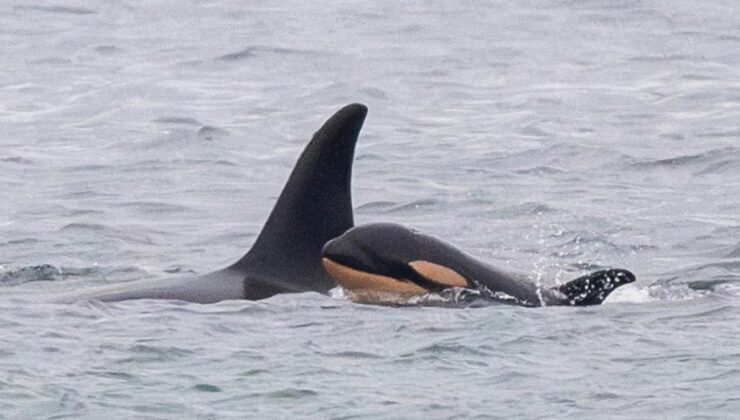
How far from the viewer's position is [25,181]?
21.4 m

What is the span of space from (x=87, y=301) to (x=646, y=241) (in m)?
5.40

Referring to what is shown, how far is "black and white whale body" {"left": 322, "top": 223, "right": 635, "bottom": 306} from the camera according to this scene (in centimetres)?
1425

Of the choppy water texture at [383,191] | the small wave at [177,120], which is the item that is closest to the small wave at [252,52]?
the choppy water texture at [383,191]

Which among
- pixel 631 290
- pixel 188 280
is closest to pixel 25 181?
pixel 188 280

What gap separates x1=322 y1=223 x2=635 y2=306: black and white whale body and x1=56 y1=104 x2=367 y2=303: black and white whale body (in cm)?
31

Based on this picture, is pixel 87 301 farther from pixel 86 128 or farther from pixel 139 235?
pixel 86 128

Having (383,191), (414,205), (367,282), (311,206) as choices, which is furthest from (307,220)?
(383,191)

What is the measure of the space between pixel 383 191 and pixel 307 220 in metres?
5.89

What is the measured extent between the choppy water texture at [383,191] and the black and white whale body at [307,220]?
565 mm

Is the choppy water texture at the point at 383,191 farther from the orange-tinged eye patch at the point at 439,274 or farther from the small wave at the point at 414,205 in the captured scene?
the orange-tinged eye patch at the point at 439,274

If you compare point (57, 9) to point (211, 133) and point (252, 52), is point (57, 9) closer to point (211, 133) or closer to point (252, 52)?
point (252, 52)

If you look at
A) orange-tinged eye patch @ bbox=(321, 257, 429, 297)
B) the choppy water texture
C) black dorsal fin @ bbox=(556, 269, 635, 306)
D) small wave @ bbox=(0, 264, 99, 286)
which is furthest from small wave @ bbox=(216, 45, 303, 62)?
black dorsal fin @ bbox=(556, 269, 635, 306)

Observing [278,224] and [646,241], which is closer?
[278,224]

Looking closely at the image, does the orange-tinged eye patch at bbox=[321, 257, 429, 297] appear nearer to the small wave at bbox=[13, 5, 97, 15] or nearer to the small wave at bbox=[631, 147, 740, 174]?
the small wave at bbox=[631, 147, 740, 174]
